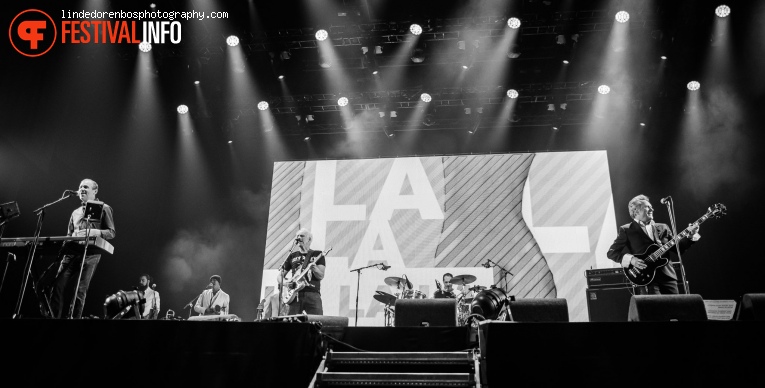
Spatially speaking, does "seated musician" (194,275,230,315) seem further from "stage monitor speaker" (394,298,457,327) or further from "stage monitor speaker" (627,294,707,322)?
"stage monitor speaker" (627,294,707,322)

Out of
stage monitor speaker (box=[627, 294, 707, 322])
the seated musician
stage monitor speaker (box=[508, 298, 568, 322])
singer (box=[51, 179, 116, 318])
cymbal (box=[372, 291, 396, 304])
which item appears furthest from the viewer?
the seated musician

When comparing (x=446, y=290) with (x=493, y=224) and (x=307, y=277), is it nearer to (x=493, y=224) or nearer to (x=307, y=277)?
(x=493, y=224)

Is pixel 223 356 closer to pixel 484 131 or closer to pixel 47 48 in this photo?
pixel 47 48

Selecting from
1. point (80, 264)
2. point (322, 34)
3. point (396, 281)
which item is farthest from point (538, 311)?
point (322, 34)

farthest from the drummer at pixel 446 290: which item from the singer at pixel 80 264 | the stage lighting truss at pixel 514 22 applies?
the singer at pixel 80 264

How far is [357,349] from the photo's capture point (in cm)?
399

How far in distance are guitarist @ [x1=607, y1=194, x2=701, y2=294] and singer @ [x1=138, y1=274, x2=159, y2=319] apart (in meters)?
7.01

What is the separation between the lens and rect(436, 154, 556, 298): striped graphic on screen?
28.0 feet

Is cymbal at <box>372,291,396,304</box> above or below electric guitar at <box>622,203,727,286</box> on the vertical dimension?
below

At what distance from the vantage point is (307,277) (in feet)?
20.7

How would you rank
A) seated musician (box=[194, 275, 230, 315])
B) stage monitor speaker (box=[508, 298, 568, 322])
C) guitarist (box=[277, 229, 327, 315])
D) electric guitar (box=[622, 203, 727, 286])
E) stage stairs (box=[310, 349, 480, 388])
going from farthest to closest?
1. seated musician (box=[194, 275, 230, 315])
2. guitarist (box=[277, 229, 327, 315])
3. electric guitar (box=[622, 203, 727, 286])
4. stage monitor speaker (box=[508, 298, 568, 322])
5. stage stairs (box=[310, 349, 480, 388])

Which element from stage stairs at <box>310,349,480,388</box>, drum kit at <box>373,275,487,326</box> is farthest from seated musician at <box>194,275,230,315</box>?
stage stairs at <box>310,349,480,388</box>

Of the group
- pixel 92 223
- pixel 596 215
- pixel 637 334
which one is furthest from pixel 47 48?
pixel 596 215

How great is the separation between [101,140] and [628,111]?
9355mm
